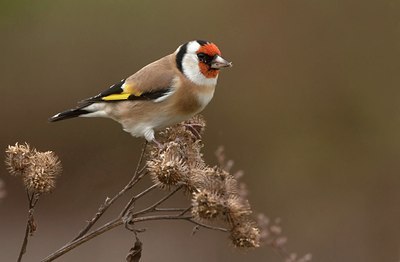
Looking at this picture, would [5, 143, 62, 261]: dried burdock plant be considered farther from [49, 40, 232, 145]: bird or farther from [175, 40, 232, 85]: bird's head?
[175, 40, 232, 85]: bird's head

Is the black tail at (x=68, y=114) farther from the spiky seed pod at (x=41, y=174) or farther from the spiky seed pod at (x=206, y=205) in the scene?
the spiky seed pod at (x=206, y=205)

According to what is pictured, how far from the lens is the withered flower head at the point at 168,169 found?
3.52 m

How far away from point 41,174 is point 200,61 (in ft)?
4.07

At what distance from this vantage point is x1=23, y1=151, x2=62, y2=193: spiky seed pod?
11.6 ft

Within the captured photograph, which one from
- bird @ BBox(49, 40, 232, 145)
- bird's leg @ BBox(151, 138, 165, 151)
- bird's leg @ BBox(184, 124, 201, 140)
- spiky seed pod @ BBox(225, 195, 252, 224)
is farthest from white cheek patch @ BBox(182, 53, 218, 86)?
spiky seed pod @ BBox(225, 195, 252, 224)

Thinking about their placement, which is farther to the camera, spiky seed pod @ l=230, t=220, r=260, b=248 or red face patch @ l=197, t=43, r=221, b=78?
red face patch @ l=197, t=43, r=221, b=78

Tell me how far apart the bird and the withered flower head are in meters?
0.76

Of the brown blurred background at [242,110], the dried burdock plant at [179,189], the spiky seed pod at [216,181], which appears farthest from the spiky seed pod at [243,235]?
the brown blurred background at [242,110]

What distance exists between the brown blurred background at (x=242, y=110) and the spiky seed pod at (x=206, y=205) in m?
4.58

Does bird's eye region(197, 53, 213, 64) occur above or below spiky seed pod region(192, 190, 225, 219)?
above

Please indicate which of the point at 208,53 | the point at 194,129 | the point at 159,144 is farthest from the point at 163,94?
the point at 159,144

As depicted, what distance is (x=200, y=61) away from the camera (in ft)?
14.5

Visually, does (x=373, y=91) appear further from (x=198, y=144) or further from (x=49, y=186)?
(x=49, y=186)

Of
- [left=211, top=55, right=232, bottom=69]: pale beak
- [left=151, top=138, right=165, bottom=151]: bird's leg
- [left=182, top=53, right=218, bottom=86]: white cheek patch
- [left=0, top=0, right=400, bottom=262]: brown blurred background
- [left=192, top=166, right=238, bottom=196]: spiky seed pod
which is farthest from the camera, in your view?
[left=0, top=0, right=400, bottom=262]: brown blurred background
